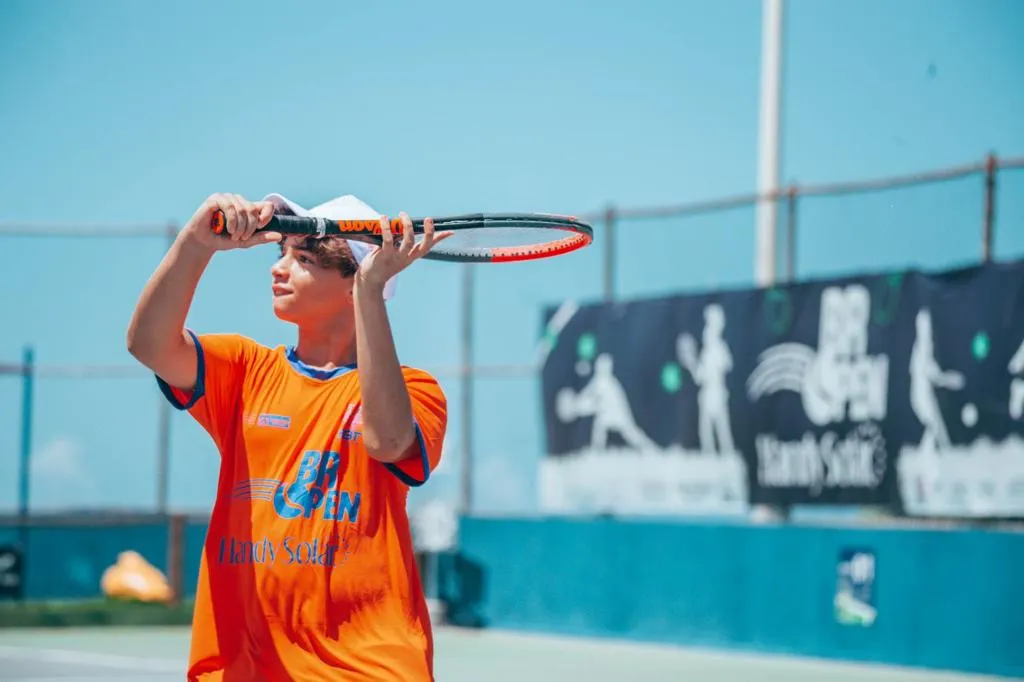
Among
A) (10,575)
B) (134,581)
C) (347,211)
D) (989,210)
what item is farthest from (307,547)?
(10,575)

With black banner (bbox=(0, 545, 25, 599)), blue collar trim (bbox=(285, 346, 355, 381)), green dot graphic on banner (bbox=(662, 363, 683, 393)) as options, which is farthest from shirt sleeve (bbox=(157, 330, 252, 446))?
black banner (bbox=(0, 545, 25, 599))

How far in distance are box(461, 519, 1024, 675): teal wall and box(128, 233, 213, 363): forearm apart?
6.84 m

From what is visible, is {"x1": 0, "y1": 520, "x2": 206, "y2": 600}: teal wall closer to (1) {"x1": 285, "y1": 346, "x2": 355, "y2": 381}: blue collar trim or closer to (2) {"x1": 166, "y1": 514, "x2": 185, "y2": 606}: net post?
(2) {"x1": 166, "y1": 514, "x2": 185, "y2": 606}: net post

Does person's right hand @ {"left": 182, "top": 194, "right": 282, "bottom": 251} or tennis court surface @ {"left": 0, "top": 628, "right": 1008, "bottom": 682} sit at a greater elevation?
person's right hand @ {"left": 182, "top": 194, "right": 282, "bottom": 251}

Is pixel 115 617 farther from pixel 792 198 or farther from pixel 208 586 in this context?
pixel 208 586

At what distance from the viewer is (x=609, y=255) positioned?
1213 centimetres

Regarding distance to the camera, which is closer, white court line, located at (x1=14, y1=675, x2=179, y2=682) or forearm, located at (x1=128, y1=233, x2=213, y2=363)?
forearm, located at (x1=128, y1=233, x2=213, y2=363)

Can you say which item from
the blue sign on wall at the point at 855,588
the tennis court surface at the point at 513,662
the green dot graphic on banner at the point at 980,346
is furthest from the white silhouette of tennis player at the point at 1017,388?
the tennis court surface at the point at 513,662

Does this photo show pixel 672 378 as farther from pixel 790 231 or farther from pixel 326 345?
pixel 326 345

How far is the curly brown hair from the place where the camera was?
3.41 meters

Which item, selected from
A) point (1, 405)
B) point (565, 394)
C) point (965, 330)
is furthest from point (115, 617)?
point (965, 330)

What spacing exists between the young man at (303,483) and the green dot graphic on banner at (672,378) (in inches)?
319

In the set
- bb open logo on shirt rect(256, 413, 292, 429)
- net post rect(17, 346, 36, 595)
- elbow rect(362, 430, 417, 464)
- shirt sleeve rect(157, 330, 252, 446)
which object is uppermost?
shirt sleeve rect(157, 330, 252, 446)

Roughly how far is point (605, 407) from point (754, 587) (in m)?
2.05
